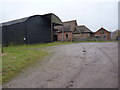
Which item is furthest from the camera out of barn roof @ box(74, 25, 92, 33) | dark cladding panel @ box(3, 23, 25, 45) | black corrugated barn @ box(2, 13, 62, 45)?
barn roof @ box(74, 25, 92, 33)

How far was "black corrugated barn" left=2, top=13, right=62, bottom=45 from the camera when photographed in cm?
1555

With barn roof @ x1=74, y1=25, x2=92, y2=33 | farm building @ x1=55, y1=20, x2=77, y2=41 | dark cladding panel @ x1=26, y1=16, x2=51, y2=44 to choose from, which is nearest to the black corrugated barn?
dark cladding panel @ x1=26, y1=16, x2=51, y2=44

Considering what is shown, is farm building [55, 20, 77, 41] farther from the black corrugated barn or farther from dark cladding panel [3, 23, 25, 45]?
dark cladding panel [3, 23, 25, 45]

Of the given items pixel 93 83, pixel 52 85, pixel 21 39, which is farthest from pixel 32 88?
pixel 21 39

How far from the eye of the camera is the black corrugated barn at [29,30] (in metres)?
15.6

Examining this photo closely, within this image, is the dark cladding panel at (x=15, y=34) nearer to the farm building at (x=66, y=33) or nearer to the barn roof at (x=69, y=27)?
the farm building at (x=66, y=33)

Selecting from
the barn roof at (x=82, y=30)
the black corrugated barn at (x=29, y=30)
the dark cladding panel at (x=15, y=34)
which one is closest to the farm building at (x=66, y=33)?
the barn roof at (x=82, y=30)

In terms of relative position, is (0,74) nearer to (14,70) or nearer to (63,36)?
(14,70)

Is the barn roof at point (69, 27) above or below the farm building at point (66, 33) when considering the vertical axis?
above

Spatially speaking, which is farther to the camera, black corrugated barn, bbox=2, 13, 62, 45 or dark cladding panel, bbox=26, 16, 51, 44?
dark cladding panel, bbox=26, 16, 51, 44

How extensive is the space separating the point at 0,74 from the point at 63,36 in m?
24.0

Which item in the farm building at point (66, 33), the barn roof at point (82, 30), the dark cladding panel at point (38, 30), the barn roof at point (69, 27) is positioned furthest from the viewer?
the barn roof at point (82, 30)

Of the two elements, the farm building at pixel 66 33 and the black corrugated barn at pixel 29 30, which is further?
the farm building at pixel 66 33

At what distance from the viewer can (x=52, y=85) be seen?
3.07 metres
